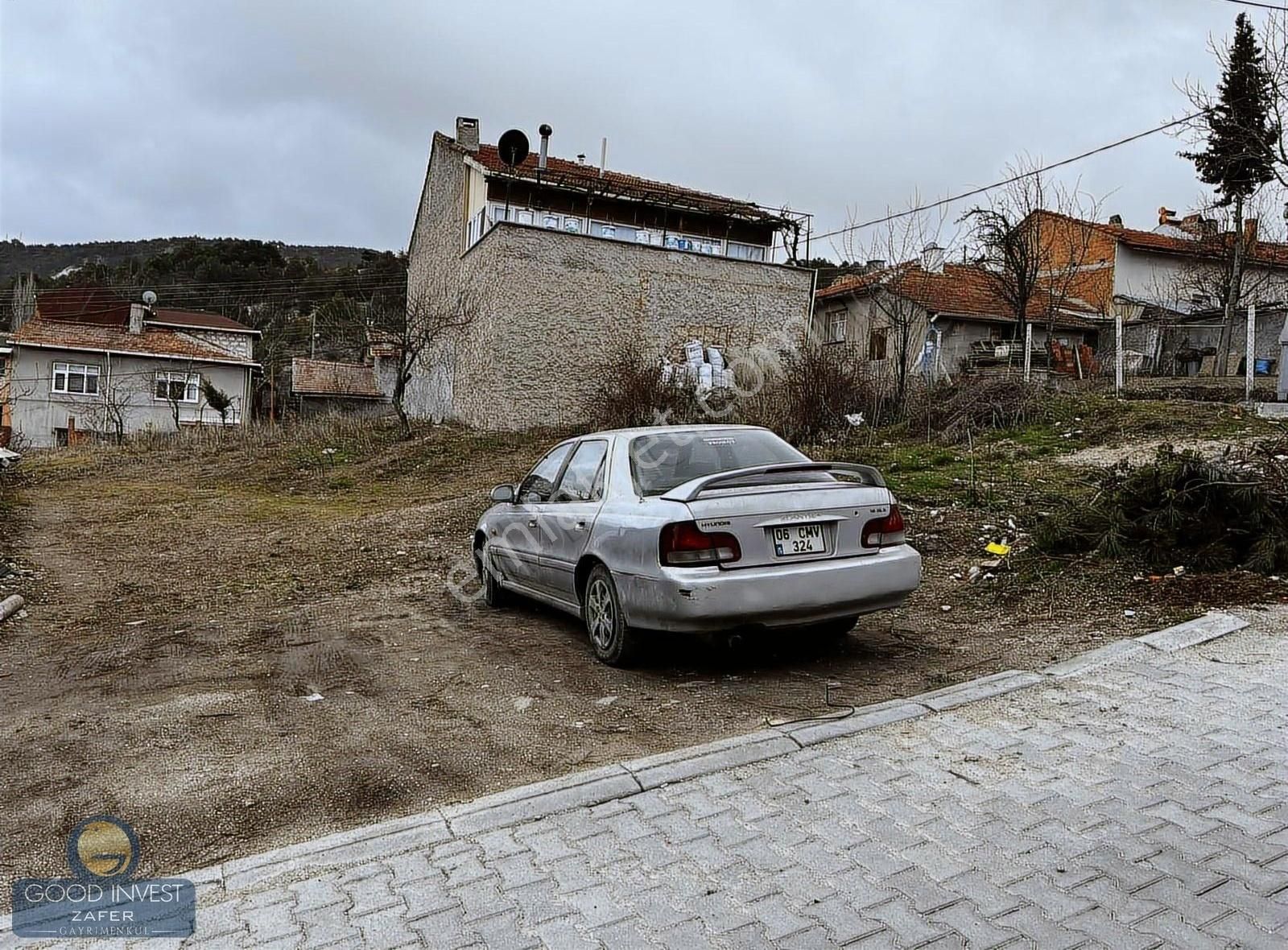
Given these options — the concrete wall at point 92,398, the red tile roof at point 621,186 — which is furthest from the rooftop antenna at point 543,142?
the concrete wall at point 92,398

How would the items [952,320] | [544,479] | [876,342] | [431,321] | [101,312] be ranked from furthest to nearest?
[101,312] < [876,342] < [952,320] < [431,321] < [544,479]

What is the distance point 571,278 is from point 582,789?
22309 mm

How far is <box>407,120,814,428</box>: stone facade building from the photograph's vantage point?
24.1m

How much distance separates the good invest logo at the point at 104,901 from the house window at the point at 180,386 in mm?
40514

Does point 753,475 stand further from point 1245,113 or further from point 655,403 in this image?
point 1245,113

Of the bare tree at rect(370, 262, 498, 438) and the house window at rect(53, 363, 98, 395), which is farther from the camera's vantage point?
the house window at rect(53, 363, 98, 395)

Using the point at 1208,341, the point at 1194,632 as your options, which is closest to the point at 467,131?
the point at 1208,341

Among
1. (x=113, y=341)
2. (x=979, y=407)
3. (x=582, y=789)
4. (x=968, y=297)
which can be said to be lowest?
(x=582, y=789)

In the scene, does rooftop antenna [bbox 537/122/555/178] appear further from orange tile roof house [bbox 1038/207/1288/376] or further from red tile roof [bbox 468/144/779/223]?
orange tile roof house [bbox 1038/207/1288/376]

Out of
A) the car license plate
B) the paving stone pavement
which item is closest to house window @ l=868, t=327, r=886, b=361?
the car license plate

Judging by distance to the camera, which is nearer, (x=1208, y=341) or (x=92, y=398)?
(x=1208, y=341)

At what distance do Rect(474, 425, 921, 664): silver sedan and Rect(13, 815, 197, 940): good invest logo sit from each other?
262 cm

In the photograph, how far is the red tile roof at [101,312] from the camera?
43562 mm

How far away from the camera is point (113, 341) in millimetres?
40250
